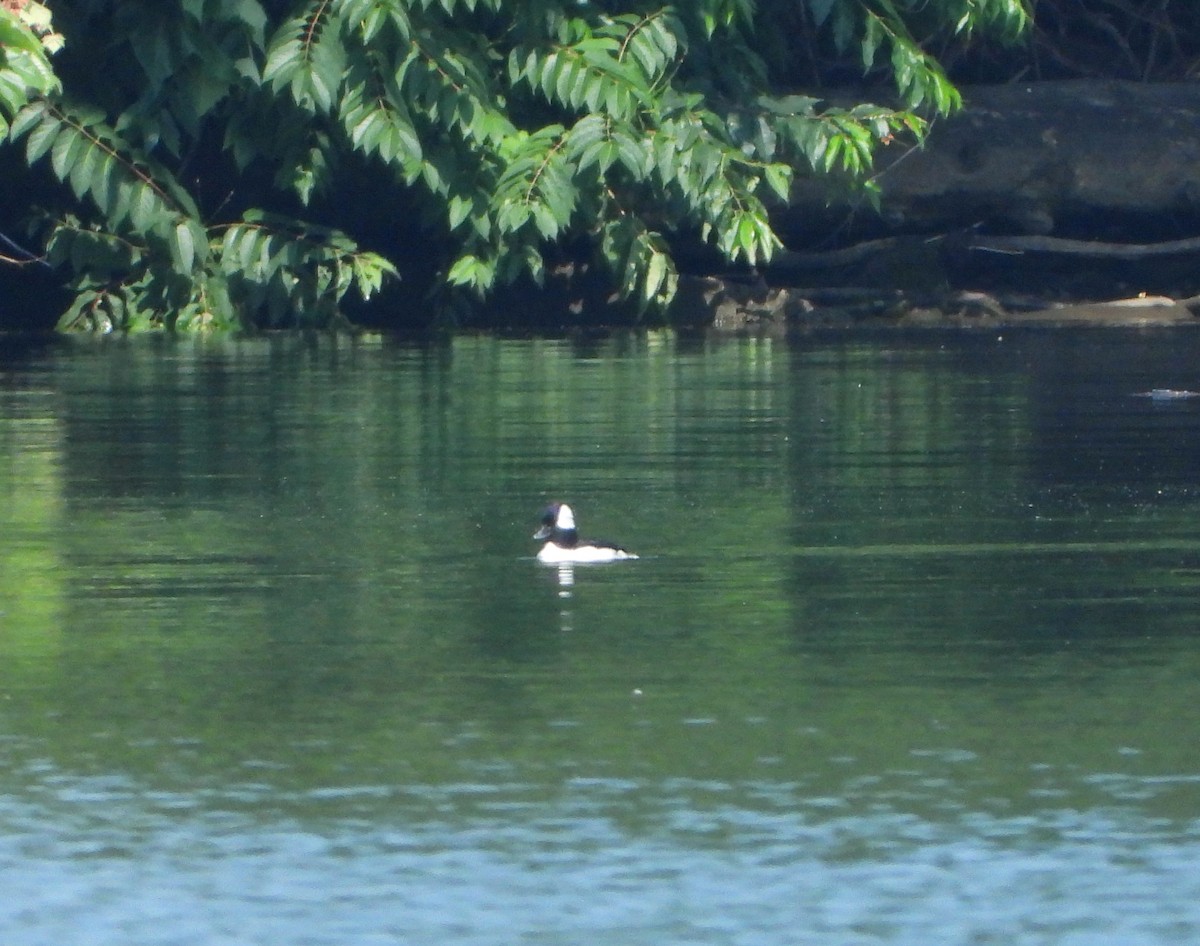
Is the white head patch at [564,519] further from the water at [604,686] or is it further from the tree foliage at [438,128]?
the tree foliage at [438,128]

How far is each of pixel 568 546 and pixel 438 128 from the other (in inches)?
376

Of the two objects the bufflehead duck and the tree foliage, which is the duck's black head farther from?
the tree foliage

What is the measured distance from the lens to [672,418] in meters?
11.6

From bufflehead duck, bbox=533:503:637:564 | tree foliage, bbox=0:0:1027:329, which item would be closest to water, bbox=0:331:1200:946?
bufflehead duck, bbox=533:503:637:564

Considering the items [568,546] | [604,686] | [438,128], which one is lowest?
[604,686]

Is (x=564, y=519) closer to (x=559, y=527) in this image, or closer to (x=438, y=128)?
(x=559, y=527)

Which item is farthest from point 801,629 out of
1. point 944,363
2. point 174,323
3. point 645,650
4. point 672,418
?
point 174,323

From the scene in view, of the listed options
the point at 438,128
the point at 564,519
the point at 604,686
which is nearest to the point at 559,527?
the point at 564,519

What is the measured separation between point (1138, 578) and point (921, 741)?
2.03 meters

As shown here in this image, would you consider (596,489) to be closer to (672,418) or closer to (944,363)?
(672,418)

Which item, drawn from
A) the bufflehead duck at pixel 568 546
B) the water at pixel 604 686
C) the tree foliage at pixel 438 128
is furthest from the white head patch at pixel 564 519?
the tree foliage at pixel 438 128

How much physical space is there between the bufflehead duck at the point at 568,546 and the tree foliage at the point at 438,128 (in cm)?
828

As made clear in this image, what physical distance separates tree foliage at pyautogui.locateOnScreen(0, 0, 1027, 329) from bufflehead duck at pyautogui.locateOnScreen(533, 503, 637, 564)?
8.28 meters

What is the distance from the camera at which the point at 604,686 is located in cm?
580
